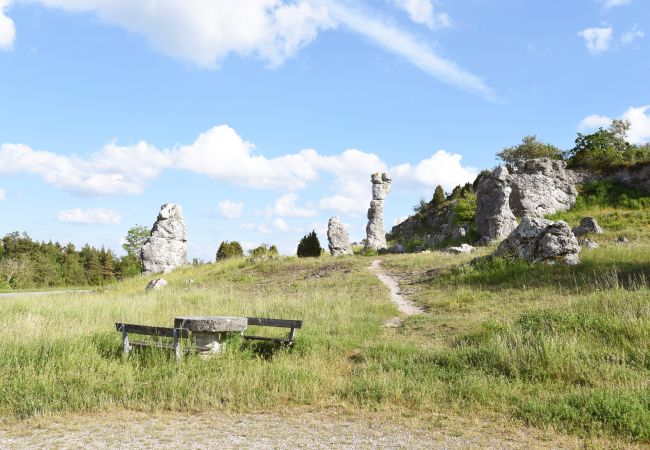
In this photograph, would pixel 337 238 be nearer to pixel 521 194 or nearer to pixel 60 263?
pixel 521 194

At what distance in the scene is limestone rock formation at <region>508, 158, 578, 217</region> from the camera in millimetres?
33031

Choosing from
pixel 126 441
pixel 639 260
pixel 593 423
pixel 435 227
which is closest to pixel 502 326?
pixel 593 423

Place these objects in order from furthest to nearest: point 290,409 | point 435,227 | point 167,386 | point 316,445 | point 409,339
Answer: point 435,227 < point 409,339 < point 167,386 < point 290,409 < point 316,445

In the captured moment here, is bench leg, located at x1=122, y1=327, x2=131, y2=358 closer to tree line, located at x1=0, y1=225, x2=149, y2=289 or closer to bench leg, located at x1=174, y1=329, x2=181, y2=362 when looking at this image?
bench leg, located at x1=174, y1=329, x2=181, y2=362

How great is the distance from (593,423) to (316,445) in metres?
3.30

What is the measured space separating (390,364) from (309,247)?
27828 mm

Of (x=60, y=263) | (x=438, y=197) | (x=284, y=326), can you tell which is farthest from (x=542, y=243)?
(x=60, y=263)

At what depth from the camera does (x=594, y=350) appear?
8180 millimetres

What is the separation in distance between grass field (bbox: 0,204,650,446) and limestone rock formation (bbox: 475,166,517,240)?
47.8ft

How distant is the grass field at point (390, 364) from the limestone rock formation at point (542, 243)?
3097 mm

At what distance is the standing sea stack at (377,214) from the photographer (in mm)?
35969

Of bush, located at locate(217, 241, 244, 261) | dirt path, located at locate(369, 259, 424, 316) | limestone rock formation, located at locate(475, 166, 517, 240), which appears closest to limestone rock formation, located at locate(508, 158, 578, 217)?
limestone rock formation, located at locate(475, 166, 517, 240)

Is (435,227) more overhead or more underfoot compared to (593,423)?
more overhead

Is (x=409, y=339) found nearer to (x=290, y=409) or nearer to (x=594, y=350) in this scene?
(x=594, y=350)
